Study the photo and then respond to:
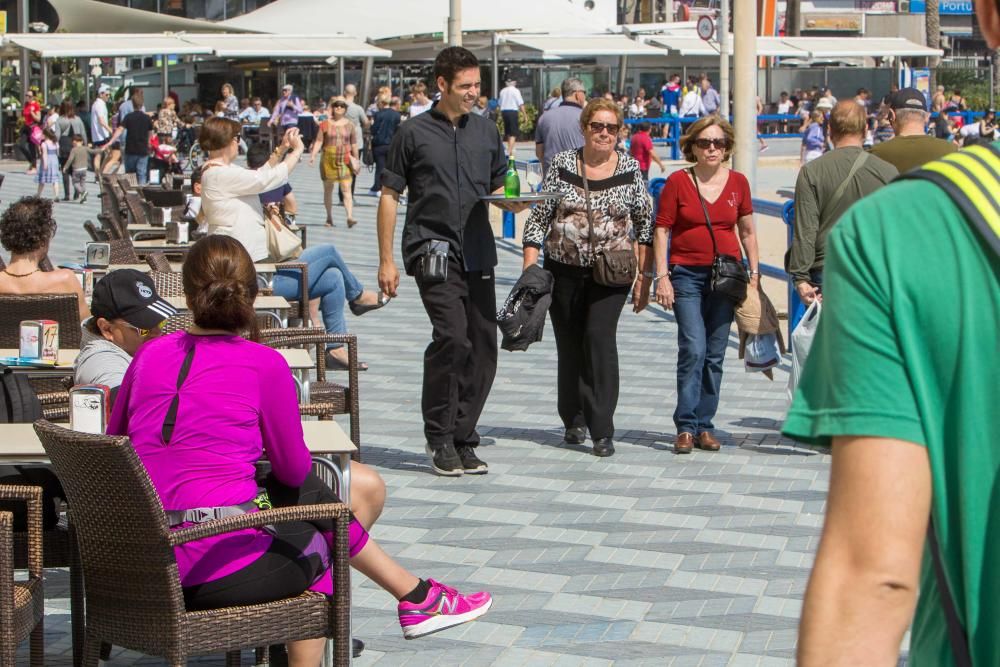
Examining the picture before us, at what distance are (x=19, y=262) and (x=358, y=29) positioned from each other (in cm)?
3743

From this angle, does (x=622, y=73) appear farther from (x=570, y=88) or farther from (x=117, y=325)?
(x=117, y=325)

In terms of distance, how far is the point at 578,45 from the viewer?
39.4 meters

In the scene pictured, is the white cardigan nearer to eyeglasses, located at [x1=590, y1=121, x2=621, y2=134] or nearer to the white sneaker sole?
eyeglasses, located at [x1=590, y1=121, x2=621, y2=134]

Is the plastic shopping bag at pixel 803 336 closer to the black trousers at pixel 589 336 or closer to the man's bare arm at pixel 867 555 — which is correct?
the black trousers at pixel 589 336

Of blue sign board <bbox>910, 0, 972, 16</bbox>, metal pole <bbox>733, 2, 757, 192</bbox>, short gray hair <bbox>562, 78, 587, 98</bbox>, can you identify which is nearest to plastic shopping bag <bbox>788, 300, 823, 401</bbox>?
metal pole <bbox>733, 2, 757, 192</bbox>

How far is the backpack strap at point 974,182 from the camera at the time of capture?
140 cm

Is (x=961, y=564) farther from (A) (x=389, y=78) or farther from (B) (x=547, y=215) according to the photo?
(A) (x=389, y=78)

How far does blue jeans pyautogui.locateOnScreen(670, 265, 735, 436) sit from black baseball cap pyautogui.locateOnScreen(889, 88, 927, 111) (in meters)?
1.20

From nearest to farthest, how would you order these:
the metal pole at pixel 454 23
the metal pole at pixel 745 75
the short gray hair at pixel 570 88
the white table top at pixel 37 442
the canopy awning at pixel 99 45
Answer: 1. the white table top at pixel 37 442
2. the metal pole at pixel 745 75
3. the short gray hair at pixel 570 88
4. the metal pole at pixel 454 23
5. the canopy awning at pixel 99 45

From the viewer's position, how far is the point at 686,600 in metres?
5.43

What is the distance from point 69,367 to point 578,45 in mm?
34271

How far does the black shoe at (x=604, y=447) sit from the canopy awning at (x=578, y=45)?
102 feet

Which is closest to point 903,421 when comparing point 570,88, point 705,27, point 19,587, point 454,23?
point 19,587

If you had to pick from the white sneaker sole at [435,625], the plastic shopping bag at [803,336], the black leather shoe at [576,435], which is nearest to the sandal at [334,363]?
the black leather shoe at [576,435]
